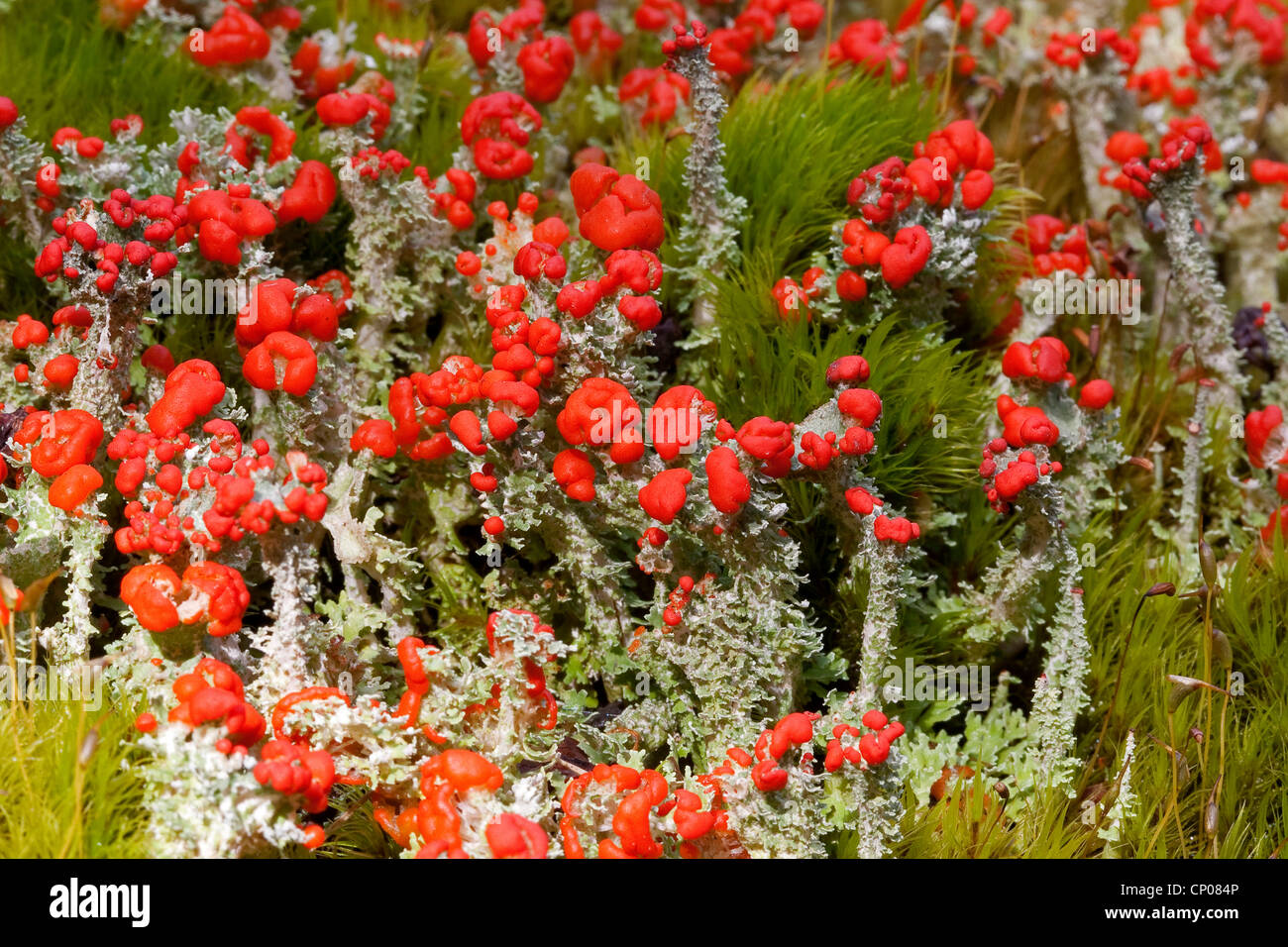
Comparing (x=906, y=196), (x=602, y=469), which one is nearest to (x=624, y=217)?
(x=602, y=469)

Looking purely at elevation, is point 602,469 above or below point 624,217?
below

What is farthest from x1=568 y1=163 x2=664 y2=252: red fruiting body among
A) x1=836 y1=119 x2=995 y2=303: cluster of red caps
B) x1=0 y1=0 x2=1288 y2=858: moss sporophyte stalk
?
x1=836 y1=119 x2=995 y2=303: cluster of red caps

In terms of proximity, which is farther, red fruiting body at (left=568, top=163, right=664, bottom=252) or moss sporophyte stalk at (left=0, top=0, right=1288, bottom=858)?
red fruiting body at (left=568, top=163, right=664, bottom=252)

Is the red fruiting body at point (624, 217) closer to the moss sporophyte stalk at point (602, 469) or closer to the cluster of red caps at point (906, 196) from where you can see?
the moss sporophyte stalk at point (602, 469)

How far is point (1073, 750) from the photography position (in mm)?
2490

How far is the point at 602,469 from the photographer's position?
2.34 meters

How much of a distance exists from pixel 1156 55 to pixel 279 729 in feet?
12.2

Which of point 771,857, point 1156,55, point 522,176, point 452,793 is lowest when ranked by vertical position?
point 771,857

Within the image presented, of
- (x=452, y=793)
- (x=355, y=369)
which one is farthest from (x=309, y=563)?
(x=355, y=369)

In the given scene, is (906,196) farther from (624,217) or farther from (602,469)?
(602,469)

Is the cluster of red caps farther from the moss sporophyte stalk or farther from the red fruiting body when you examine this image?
the red fruiting body

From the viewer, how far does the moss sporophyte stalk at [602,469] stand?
6.79ft

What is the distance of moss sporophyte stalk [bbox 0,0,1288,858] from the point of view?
2.07 m

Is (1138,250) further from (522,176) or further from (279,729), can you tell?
(279,729)
